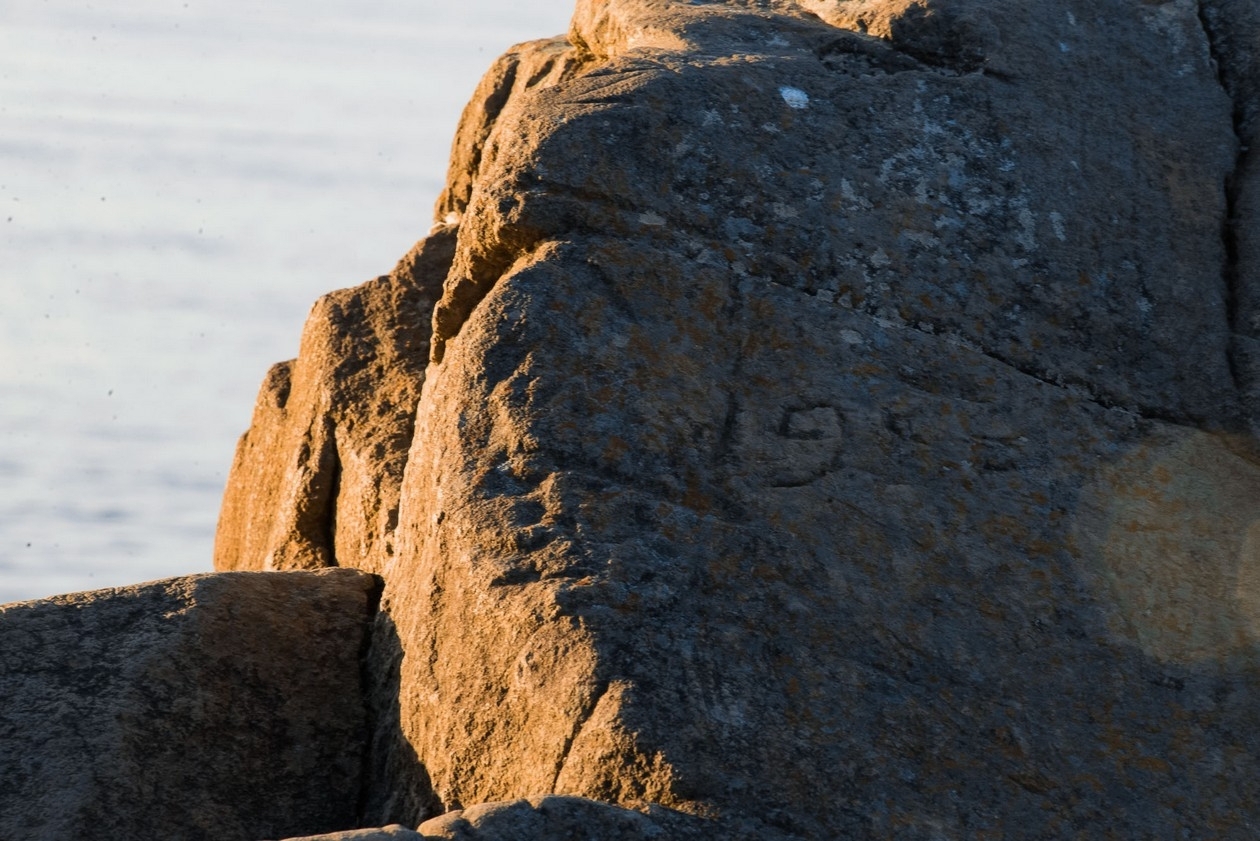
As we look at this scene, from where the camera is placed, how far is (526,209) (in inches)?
151

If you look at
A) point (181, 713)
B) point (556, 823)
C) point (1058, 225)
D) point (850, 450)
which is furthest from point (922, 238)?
point (181, 713)

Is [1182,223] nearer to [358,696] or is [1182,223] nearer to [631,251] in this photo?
[631,251]

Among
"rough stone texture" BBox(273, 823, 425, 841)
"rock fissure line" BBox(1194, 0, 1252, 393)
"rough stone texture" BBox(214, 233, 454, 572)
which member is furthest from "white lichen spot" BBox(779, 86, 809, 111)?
"rough stone texture" BBox(273, 823, 425, 841)

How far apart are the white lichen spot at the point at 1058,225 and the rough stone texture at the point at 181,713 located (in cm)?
211

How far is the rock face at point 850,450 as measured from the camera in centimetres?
311

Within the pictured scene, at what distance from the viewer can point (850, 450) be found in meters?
3.59

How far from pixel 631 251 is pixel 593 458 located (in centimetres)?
61

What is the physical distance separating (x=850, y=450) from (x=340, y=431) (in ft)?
6.60

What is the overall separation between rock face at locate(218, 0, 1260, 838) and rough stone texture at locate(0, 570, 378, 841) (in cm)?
19

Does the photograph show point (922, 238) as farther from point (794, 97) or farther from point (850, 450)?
point (850, 450)

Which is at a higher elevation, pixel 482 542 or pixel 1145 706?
pixel 482 542

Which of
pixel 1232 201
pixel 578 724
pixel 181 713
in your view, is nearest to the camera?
pixel 578 724

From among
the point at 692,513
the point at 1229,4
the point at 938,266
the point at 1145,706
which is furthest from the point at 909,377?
the point at 1229,4

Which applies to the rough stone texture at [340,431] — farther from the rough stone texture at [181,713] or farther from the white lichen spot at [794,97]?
the white lichen spot at [794,97]
